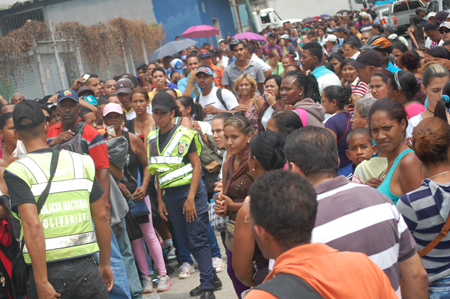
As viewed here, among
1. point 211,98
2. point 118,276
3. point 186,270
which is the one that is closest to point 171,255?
point 186,270

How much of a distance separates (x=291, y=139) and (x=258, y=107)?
→ 4.31 m

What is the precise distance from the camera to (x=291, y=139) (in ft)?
7.73

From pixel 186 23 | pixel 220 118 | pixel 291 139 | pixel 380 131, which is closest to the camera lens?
pixel 291 139

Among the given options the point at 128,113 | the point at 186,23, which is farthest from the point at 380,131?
the point at 186,23

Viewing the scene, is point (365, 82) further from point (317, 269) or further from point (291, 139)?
point (317, 269)

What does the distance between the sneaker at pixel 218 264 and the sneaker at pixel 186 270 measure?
0.34 metres

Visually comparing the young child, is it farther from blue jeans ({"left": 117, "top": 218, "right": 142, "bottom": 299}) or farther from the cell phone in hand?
the cell phone in hand

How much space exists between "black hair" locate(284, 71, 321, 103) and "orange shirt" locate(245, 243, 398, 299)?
11.8ft

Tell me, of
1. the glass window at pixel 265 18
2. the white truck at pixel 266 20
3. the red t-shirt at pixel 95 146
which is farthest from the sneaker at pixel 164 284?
the glass window at pixel 265 18

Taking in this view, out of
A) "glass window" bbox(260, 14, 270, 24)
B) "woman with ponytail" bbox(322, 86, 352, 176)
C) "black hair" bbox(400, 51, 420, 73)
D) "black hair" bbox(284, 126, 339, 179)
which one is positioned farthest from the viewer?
"glass window" bbox(260, 14, 270, 24)

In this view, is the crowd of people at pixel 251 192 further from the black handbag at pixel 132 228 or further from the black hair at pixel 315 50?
the black hair at pixel 315 50

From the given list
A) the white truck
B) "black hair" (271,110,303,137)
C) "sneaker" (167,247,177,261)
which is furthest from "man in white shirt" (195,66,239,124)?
the white truck

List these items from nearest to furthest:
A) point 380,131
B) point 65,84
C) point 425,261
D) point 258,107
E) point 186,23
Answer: point 425,261, point 380,131, point 258,107, point 65,84, point 186,23

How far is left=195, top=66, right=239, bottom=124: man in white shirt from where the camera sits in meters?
6.86
